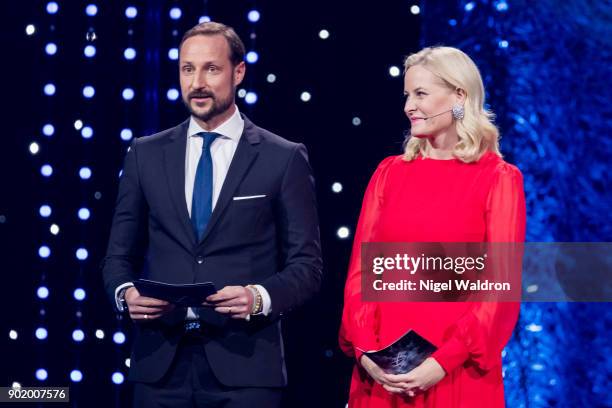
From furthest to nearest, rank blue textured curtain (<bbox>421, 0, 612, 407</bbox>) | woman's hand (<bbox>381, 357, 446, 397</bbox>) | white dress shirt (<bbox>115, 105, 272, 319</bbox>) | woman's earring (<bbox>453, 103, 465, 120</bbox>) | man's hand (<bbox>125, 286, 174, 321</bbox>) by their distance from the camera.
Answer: blue textured curtain (<bbox>421, 0, 612, 407</bbox>)
white dress shirt (<bbox>115, 105, 272, 319</bbox>)
woman's earring (<bbox>453, 103, 465, 120</bbox>)
man's hand (<bbox>125, 286, 174, 321</bbox>)
woman's hand (<bbox>381, 357, 446, 397</bbox>)

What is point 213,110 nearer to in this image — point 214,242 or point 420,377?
point 214,242

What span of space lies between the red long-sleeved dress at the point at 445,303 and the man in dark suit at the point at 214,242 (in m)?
0.21

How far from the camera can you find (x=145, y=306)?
2701 millimetres

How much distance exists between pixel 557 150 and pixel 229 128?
130 centimetres

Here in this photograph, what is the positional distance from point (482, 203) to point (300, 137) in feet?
3.52

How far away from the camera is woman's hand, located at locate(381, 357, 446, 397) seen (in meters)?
2.55

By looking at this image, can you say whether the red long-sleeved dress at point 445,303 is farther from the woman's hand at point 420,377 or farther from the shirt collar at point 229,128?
the shirt collar at point 229,128

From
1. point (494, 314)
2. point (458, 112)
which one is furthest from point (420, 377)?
point (458, 112)

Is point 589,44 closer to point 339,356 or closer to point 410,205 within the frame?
point 410,205

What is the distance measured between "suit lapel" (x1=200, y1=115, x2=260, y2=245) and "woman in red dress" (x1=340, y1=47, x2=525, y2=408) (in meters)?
0.39

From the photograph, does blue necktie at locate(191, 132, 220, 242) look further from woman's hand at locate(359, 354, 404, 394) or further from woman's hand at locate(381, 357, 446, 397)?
woman's hand at locate(381, 357, 446, 397)

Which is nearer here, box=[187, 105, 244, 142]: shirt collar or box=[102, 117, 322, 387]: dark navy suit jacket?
box=[102, 117, 322, 387]: dark navy suit jacket

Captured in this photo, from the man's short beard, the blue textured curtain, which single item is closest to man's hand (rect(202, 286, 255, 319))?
the man's short beard

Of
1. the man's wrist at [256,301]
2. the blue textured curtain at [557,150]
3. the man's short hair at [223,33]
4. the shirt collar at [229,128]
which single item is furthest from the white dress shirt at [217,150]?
the blue textured curtain at [557,150]
